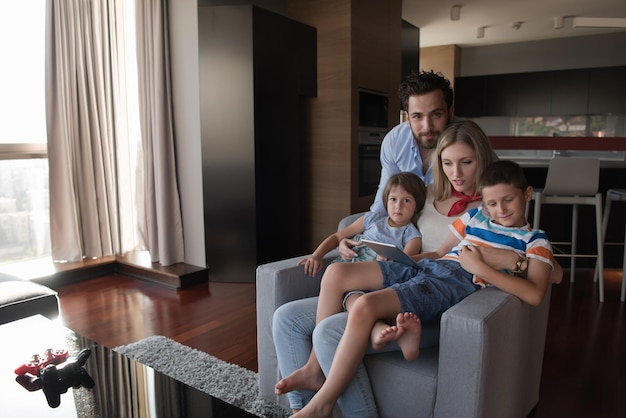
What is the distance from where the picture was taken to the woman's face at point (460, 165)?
5.82ft

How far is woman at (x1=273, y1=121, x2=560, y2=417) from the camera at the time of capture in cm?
152

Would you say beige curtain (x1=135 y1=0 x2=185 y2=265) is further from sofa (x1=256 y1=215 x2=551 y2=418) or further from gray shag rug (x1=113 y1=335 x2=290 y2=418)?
sofa (x1=256 y1=215 x2=551 y2=418)

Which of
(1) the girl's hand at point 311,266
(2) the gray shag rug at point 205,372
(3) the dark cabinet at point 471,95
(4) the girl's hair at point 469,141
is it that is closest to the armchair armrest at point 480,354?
(4) the girl's hair at point 469,141

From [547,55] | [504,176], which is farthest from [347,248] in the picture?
[547,55]

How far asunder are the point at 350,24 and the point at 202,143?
1.61 meters

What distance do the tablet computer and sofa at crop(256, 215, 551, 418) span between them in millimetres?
254

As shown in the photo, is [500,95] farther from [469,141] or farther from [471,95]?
[469,141]

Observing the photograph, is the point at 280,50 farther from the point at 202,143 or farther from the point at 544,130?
the point at 544,130

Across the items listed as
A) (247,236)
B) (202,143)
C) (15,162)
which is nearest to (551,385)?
(247,236)

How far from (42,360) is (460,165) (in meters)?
1.50

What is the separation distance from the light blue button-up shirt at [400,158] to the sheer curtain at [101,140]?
7.15 feet

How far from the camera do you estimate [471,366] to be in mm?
1322

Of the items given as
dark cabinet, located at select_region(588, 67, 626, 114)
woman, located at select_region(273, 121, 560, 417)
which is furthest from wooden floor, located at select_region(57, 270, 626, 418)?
dark cabinet, located at select_region(588, 67, 626, 114)

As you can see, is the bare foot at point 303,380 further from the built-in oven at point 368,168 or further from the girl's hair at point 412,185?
the built-in oven at point 368,168
